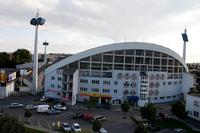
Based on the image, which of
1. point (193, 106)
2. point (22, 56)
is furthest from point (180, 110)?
point (22, 56)

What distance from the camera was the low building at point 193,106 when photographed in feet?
153

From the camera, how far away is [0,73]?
5997 centimetres

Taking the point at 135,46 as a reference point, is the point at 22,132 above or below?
below

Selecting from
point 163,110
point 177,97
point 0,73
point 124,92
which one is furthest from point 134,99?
point 0,73

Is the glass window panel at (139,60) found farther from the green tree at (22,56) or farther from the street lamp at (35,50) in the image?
the green tree at (22,56)

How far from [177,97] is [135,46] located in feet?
47.0

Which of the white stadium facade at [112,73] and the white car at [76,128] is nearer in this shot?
the white car at [76,128]

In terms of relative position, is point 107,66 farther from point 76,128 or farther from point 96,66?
point 76,128

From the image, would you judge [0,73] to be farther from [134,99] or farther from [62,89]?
[134,99]

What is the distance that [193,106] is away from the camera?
1881 inches

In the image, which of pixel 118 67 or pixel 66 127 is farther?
pixel 118 67

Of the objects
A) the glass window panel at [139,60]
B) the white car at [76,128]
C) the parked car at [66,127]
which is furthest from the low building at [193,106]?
the parked car at [66,127]

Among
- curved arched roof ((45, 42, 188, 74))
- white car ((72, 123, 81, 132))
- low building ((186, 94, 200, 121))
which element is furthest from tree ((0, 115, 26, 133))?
curved arched roof ((45, 42, 188, 74))

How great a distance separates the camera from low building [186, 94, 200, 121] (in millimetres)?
46750
